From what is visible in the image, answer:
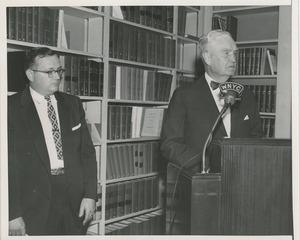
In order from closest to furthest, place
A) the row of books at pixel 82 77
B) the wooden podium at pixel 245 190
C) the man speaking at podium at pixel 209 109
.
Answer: the wooden podium at pixel 245 190, the man speaking at podium at pixel 209 109, the row of books at pixel 82 77

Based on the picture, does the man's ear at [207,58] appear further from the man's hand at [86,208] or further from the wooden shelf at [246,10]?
the wooden shelf at [246,10]

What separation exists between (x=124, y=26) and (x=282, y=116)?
4.75 ft

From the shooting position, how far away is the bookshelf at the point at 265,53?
10.1ft

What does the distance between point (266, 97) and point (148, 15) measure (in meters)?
1.20

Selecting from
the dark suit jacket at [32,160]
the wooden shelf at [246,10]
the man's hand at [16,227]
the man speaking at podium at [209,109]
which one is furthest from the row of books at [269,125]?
the man's hand at [16,227]

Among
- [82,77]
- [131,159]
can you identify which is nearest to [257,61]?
[131,159]

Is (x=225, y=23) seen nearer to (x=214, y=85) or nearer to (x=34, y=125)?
(x=214, y=85)

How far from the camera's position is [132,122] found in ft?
9.35

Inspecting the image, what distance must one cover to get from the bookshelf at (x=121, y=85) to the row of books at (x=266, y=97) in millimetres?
673

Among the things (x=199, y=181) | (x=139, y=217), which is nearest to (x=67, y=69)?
(x=139, y=217)

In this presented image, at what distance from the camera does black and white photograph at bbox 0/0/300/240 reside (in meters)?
1.09

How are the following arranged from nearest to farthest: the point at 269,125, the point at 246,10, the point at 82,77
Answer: the point at 82,77 < the point at 269,125 < the point at 246,10

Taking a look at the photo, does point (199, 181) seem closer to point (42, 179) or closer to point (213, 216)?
point (213, 216)

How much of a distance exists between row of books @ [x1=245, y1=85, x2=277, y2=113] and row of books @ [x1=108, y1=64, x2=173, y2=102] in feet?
2.51
